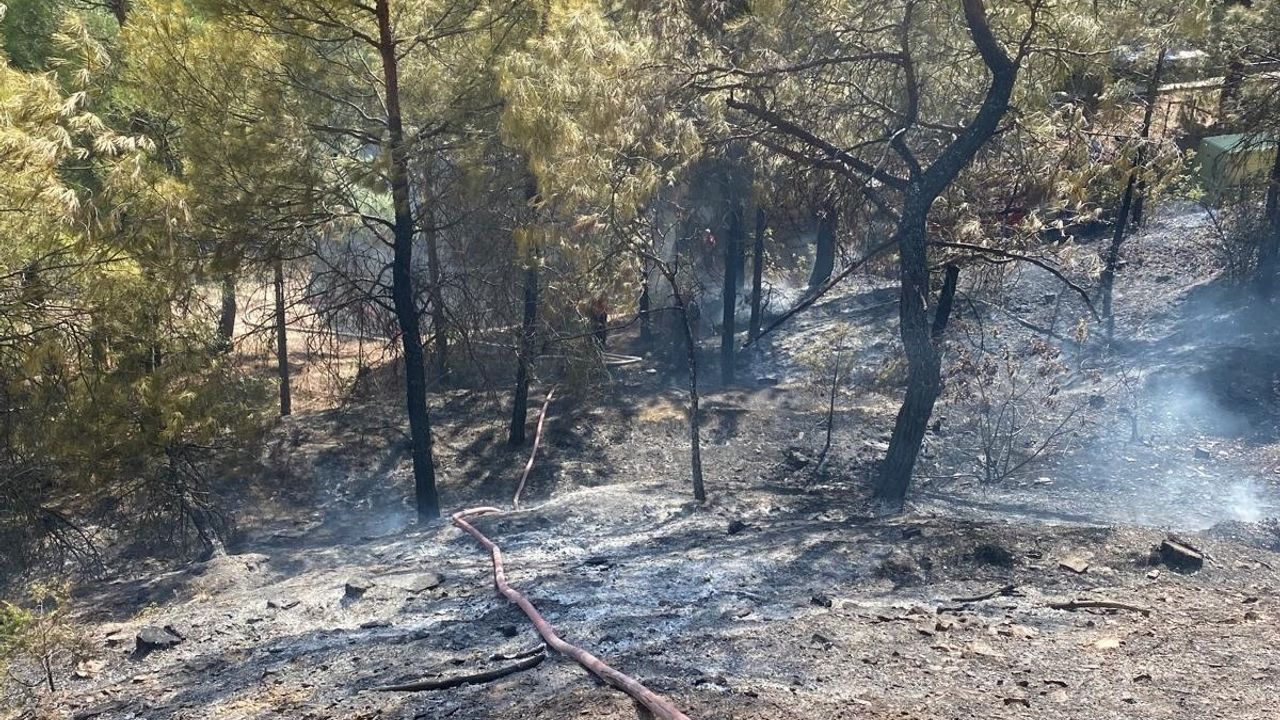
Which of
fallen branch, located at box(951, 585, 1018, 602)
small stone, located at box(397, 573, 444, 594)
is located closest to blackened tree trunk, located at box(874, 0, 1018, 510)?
fallen branch, located at box(951, 585, 1018, 602)

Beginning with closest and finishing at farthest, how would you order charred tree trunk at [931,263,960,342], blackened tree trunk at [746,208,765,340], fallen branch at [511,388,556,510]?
1. charred tree trunk at [931,263,960,342]
2. fallen branch at [511,388,556,510]
3. blackened tree trunk at [746,208,765,340]

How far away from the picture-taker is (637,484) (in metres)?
15.1

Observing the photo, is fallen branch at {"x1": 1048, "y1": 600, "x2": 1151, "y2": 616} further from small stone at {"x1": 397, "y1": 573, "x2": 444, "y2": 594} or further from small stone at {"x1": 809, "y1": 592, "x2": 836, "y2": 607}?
small stone at {"x1": 397, "y1": 573, "x2": 444, "y2": 594}

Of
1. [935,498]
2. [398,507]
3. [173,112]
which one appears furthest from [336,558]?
[935,498]

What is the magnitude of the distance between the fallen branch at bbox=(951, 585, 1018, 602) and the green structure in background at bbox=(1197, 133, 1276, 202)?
1333cm

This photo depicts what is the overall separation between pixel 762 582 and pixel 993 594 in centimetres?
183

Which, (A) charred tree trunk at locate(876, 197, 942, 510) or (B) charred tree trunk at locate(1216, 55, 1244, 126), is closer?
(A) charred tree trunk at locate(876, 197, 942, 510)

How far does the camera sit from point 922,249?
11023mm

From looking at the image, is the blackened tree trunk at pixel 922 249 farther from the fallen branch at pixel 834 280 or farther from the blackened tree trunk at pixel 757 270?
the blackened tree trunk at pixel 757 270

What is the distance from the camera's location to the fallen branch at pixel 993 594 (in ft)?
24.8

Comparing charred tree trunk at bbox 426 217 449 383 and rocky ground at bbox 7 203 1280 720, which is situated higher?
charred tree trunk at bbox 426 217 449 383

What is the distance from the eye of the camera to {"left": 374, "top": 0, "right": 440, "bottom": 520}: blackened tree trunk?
1088cm

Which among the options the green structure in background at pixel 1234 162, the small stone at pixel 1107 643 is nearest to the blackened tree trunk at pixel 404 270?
the small stone at pixel 1107 643

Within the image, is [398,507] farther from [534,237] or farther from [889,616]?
[889,616]
